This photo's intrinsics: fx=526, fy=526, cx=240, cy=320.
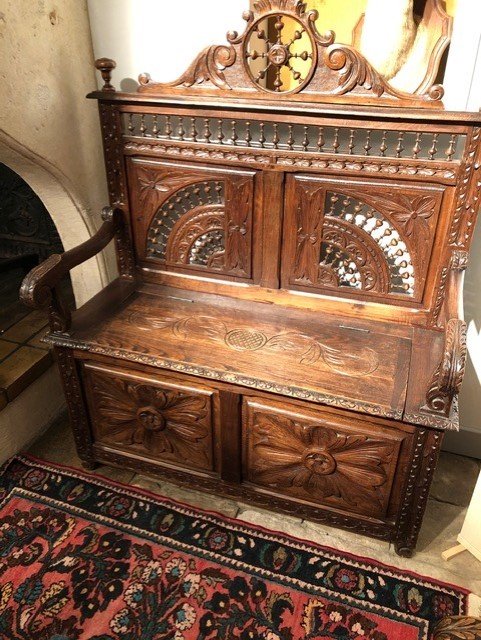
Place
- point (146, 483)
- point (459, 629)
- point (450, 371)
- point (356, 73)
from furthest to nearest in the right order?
point (146, 483) → point (356, 73) → point (450, 371) → point (459, 629)

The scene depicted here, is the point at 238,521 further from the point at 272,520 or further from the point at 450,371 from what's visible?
the point at 450,371

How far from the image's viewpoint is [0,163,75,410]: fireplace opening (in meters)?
2.35

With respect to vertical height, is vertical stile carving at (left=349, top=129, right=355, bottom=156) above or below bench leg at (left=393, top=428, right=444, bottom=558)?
above

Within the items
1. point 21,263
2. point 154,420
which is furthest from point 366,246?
point 21,263

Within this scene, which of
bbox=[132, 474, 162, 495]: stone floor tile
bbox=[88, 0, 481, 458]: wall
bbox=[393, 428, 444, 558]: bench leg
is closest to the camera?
bbox=[393, 428, 444, 558]: bench leg

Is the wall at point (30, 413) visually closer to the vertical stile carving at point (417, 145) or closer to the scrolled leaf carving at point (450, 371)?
the scrolled leaf carving at point (450, 371)

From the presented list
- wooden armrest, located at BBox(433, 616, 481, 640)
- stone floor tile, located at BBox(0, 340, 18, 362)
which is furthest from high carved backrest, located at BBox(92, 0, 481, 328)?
wooden armrest, located at BBox(433, 616, 481, 640)

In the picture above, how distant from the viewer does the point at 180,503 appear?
2.06 m

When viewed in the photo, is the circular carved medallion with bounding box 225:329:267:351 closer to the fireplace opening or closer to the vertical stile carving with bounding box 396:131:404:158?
the vertical stile carving with bounding box 396:131:404:158

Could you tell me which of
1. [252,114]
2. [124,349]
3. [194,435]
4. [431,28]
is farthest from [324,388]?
[431,28]

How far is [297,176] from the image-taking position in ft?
6.15

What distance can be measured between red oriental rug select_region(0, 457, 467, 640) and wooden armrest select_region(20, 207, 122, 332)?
2.46 ft

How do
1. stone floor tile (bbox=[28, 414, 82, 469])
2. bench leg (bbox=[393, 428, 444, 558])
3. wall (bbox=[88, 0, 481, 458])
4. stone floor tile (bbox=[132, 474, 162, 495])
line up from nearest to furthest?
bench leg (bbox=[393, 428, 444, 558])
wall (bbox=[88, 0, 481, 458])
stone floor tile (bbox=[132, 474, 162, 495])
stone floor tile (bbox=[28, 414, 82, 469])

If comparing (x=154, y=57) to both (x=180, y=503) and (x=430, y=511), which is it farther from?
(x=430, y=511)
